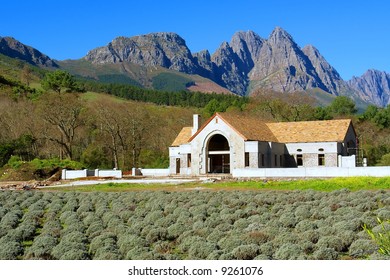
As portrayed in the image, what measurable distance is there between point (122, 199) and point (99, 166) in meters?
38.1

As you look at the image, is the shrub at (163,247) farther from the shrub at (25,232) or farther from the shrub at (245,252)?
the shrub at (25,232)

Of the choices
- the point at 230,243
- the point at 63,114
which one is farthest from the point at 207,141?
the point at 230,243

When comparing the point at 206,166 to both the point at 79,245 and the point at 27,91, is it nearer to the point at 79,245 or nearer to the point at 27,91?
the point at 79,245

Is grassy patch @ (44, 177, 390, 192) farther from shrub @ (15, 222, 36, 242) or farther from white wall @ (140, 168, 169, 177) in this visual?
shrub @ (15, 222, 36, 242)

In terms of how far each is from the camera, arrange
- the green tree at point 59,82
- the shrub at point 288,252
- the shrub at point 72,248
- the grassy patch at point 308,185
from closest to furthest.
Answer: the shrub at point 288,252 → the shrub at point 72,248 → the grassy patch at point 308,185 → the green tree at point 59,82

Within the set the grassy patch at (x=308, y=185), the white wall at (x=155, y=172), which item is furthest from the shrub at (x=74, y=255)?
the white wall at (x=155, y=172)

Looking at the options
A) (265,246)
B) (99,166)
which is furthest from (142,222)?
(99,166)

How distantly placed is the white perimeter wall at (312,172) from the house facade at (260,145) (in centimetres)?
354

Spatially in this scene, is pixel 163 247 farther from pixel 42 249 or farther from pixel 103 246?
pixel 42 249

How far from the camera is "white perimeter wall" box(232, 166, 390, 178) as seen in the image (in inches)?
1464

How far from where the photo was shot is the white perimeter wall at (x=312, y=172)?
122 ft

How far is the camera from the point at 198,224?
55.7ft

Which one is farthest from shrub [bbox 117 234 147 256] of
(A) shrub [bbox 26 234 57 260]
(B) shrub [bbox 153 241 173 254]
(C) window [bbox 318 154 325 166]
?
(C) window [bbox 318 154 325 166]

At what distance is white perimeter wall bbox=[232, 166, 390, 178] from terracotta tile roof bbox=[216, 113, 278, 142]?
16.3 ft
